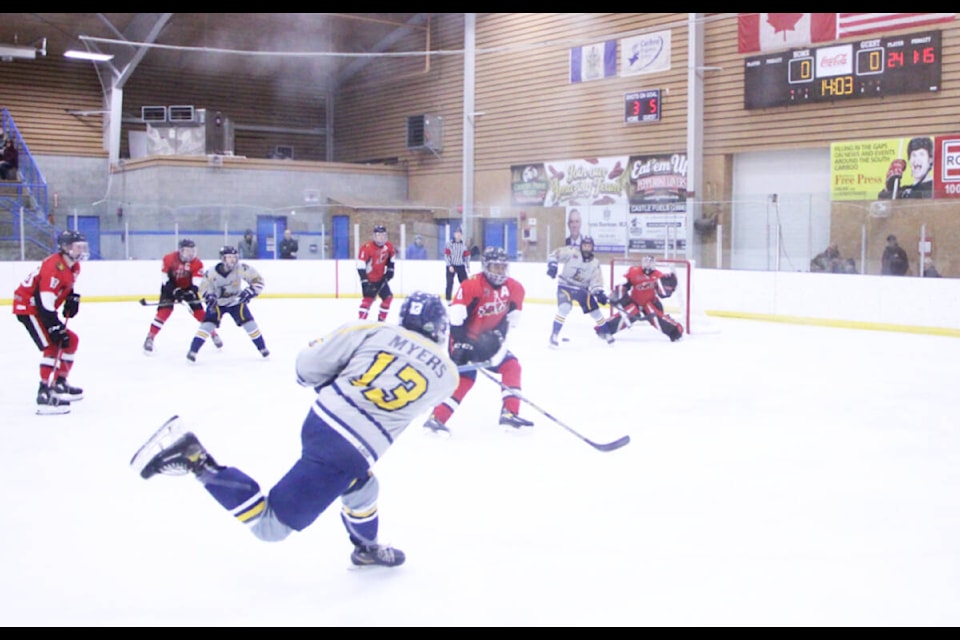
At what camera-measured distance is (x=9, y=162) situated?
1670cm

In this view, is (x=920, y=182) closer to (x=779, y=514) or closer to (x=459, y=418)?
(x=459, y=418)

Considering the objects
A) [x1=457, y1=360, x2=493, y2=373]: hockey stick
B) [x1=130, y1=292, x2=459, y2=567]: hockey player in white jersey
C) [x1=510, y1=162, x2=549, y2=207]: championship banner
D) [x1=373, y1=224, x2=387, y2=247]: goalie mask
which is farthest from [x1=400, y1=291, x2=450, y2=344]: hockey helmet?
[x1=510, y1=162, x2=549, y2=207]: championship banner

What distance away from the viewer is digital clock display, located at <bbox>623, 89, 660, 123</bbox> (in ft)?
53.1

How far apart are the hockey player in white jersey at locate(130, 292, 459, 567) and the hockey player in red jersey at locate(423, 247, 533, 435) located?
2.31 m

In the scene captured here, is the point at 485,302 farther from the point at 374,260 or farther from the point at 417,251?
the point at 417,251

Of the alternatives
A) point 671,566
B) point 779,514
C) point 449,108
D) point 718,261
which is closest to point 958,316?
point 718,261

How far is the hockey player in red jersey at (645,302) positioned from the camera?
31.8 ft

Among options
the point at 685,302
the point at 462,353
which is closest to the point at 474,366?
the point at 462,353

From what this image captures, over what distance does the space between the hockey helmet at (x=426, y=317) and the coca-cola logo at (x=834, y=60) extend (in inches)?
489

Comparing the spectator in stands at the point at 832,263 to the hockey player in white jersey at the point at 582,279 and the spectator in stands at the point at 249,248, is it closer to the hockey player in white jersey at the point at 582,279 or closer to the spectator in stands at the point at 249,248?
the hockey player in white jersey at the point at 582,279

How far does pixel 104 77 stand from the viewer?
1992 centimetres

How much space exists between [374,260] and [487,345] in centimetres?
526

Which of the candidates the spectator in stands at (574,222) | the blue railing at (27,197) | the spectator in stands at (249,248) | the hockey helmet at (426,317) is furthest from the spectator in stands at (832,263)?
the blue railing at (27,197)

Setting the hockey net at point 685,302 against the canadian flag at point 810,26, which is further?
the canadian flag at point 810,26
